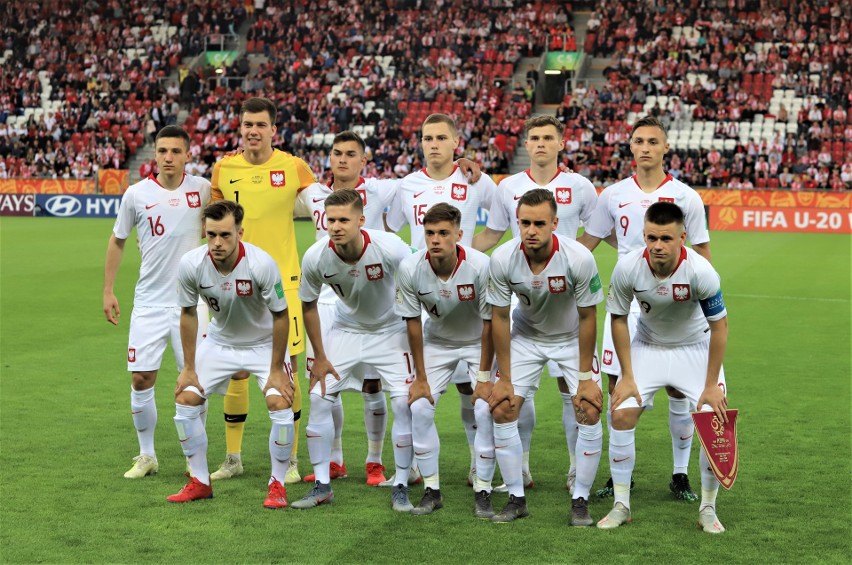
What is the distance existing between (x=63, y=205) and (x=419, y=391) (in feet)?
98.4

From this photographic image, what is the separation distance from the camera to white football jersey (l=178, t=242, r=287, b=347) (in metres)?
6.65

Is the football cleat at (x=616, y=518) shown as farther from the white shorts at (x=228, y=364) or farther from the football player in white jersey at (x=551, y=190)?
the white shorts at (x=228, y=364)

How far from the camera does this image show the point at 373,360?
6.90m

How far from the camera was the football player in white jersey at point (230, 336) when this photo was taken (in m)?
6.64

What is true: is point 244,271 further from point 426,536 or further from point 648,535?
point 648,535

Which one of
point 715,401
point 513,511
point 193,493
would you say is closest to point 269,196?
point 193,493

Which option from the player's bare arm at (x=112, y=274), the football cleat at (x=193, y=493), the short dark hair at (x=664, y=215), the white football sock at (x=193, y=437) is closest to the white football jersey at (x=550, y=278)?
the short dark hair at (x=664, y=215)

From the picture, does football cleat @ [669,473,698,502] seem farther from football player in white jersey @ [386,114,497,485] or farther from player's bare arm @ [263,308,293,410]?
player's bare arm @ [263,308,293,410]

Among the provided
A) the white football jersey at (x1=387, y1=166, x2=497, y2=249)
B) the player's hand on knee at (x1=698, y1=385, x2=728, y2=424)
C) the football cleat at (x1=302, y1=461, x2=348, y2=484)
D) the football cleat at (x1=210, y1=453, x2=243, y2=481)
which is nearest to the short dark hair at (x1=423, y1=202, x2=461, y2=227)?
the white football jersey at (x1=387, y1=166, x2=497, y2=249)

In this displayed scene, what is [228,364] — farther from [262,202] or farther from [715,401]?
[715,401]

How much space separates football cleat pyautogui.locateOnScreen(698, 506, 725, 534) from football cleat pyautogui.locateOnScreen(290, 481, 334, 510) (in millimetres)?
2334

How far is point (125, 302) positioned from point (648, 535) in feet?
37.6

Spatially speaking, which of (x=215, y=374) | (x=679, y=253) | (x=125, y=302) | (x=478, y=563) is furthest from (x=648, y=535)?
(x=125, y=302)

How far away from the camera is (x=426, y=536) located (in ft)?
20.0
